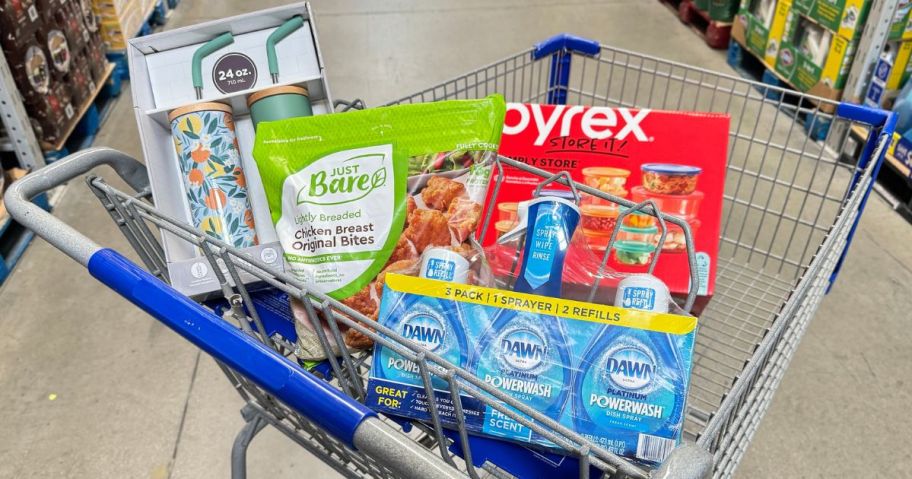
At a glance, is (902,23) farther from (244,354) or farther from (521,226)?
(244,354)

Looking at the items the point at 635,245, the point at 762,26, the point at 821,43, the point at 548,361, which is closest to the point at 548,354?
the point at 548,361

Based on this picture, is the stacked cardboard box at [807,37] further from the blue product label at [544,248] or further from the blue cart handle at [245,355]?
the blue cart handle at [245,355]

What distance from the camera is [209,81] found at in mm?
938

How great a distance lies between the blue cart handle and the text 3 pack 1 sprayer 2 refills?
0.46 feet

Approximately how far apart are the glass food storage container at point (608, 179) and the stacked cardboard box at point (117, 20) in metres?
2.58

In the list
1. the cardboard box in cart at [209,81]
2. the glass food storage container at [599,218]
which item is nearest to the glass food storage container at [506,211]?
the glass food storage container at [599,218]

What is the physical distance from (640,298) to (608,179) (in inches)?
20.6

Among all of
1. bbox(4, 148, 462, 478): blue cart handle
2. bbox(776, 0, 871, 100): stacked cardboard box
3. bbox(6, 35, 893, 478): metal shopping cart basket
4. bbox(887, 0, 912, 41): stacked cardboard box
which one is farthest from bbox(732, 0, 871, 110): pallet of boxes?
bbox(4, 148, 462, 478): blue cart handle

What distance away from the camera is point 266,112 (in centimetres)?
91

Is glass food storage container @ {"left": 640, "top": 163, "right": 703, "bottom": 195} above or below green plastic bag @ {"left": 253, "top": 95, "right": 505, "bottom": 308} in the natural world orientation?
below

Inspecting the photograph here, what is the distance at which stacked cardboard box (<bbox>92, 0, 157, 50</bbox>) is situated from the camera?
9.86ft

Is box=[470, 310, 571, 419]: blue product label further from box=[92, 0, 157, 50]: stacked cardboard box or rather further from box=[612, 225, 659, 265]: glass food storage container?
box=[92, 0, 157, 50]: stacked cardboard box

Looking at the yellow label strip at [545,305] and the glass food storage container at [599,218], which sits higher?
the yellow label strip at [545,305]

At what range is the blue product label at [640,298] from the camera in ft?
2.31
